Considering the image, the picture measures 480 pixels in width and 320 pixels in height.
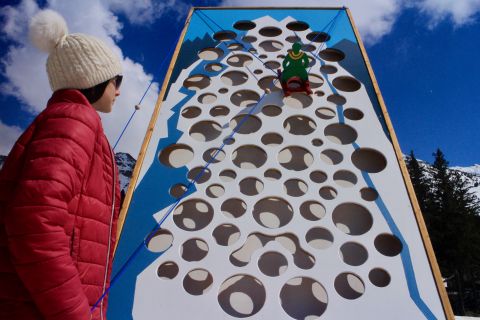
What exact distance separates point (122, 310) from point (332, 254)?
1.41 m

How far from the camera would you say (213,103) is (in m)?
3.48

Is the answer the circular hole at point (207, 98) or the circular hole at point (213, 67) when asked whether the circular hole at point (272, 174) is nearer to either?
the circular hole at point (207, 98)

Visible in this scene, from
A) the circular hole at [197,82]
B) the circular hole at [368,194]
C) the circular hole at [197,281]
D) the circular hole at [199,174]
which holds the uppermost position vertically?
the circular hole at [197,82]

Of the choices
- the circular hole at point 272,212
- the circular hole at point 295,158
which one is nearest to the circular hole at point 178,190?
the circular hole at point 272,212

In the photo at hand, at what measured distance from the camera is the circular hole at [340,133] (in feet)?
10.4

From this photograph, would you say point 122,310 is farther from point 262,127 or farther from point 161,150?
point 262,127

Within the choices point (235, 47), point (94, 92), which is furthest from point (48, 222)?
point (235, 47)

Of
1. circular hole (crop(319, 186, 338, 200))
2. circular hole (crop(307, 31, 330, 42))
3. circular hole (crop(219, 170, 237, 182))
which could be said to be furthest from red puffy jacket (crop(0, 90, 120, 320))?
circular hole (crop(307, 31, 330, 42))

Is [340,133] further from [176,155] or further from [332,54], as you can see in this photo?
[176,155]

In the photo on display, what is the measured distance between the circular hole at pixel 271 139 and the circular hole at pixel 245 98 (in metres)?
0.40

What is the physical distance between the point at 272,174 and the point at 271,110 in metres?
0.77

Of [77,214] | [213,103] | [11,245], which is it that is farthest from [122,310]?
[213,103]

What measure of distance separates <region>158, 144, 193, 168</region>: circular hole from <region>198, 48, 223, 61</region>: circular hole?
4.36 feet

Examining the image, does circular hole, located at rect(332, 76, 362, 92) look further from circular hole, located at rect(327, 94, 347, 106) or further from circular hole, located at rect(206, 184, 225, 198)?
circular hole, located at rect(206, 184, 225, 198)
